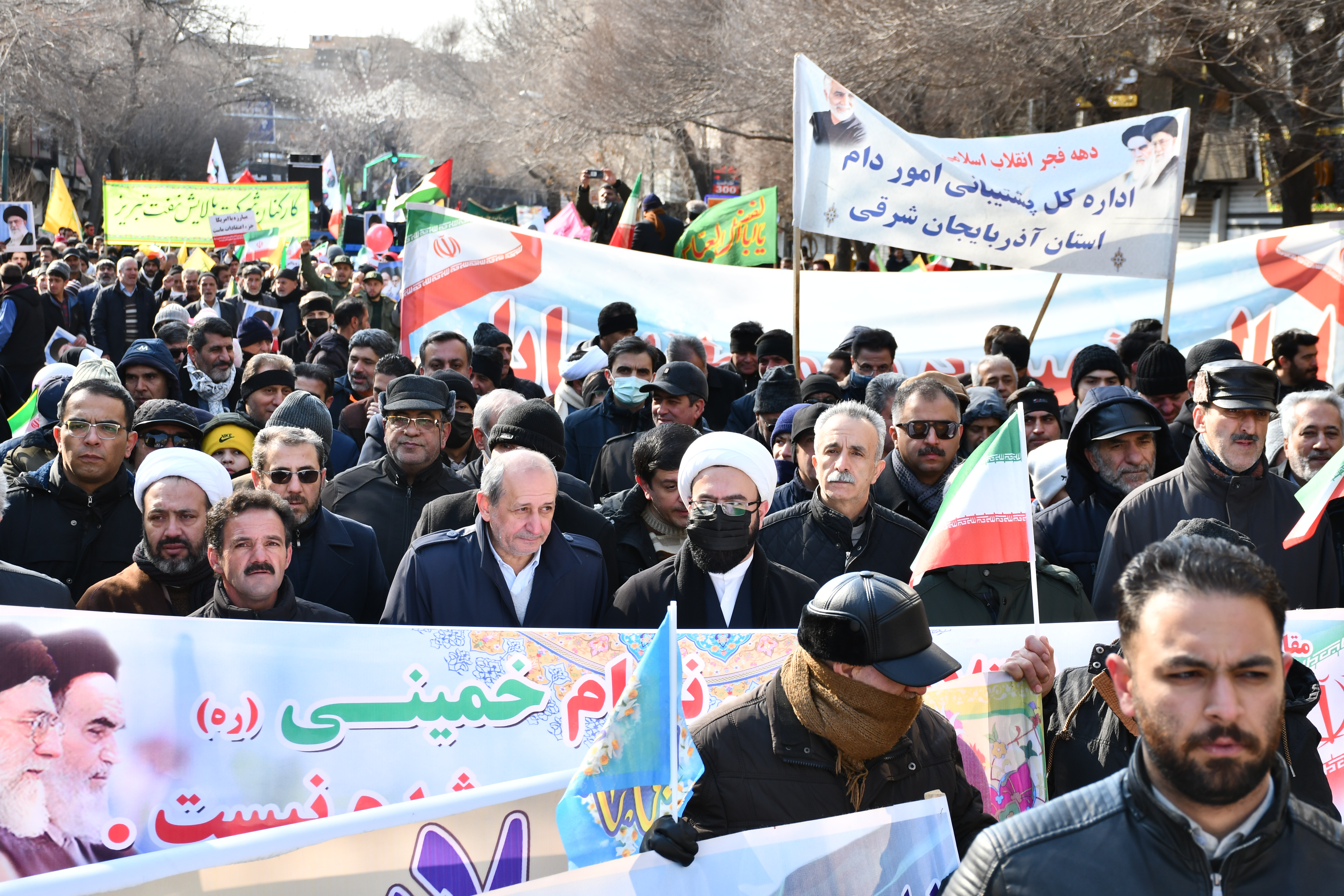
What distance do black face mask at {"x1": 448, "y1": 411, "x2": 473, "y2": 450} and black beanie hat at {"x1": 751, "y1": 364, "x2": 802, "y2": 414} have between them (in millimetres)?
1416

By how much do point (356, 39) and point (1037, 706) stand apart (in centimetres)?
13909

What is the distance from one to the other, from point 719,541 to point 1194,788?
7.34 feet

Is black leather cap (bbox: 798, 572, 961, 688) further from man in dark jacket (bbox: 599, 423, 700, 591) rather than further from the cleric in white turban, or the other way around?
man in dark jacket (bbox: 599, 423, 700, 591)

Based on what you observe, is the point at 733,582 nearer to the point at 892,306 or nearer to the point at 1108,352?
the point at 1108,352

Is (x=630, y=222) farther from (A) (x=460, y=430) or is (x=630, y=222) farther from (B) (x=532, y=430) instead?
(B) (x=532, y=430)

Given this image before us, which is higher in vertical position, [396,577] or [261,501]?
[261,501]

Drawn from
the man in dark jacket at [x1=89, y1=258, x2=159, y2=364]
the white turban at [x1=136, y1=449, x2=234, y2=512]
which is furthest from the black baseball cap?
the man in dark jacket at [x1=89, y1=258, x2=159, y2=364]

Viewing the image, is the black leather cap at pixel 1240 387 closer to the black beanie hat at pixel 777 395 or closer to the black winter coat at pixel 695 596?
the black winter coat at pixel 695 596

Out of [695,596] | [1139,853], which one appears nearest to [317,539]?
[695,596]

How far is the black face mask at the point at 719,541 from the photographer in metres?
3.91

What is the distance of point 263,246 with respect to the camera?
1773cm

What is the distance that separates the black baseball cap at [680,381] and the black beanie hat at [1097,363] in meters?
2.23

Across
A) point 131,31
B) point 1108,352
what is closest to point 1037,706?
point 1108,352

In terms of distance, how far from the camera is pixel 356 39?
132m
